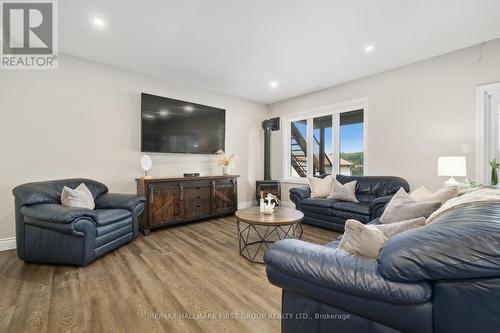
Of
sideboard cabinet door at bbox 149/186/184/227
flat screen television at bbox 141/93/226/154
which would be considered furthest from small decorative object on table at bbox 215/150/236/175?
sideboard cabinet door at bbox 149/186/184/227

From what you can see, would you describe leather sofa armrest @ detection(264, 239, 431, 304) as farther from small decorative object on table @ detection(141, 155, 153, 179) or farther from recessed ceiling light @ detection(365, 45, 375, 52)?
small decorative object on table @ detection(141, 155, 153, 179)

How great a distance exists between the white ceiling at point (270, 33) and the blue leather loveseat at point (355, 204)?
191cm

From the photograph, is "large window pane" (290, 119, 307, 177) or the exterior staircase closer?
the exterior staircase

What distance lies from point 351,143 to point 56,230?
4.83m

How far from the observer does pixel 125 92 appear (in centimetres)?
381

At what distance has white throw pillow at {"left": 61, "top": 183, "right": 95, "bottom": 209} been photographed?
2785 mm

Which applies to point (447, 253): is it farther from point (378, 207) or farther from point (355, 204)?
point (355, 204)

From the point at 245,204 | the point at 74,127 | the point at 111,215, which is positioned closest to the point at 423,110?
the point at 245,204

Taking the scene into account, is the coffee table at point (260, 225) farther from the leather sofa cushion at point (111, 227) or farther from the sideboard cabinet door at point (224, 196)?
the leather sofa cushion at point (111, 227)

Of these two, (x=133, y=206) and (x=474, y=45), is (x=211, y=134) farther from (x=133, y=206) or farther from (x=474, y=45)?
(x=474, y=45)

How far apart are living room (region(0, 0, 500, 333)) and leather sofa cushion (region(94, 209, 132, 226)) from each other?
2cm

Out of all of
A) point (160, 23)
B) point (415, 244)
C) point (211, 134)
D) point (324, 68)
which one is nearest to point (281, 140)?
point (211, 134)

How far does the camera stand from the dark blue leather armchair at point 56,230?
7.67 ft

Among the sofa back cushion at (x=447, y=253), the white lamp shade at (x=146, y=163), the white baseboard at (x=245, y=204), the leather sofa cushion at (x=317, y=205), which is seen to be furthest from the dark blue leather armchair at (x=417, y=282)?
the white baseboard at (x=245, y=204)
